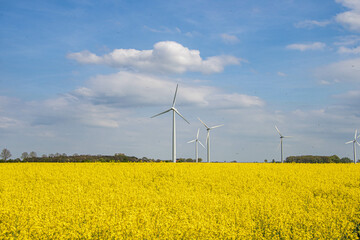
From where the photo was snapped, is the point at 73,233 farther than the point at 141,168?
No

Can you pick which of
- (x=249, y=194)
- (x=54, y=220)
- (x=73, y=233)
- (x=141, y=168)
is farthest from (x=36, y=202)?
(x=141, y=168)

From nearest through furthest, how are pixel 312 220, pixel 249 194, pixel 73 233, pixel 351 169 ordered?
pixel 73 233, pixel 312 220, pixel 249 194, pixel 351 169

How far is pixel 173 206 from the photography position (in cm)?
1343

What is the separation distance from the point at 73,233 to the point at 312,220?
863 cm

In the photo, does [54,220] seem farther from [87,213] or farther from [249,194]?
[249,194]

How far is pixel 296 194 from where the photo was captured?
18.3 meters

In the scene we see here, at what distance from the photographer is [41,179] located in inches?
869

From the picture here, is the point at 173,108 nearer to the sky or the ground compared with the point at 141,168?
nearer to the sky

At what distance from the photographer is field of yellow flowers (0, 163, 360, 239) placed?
979cm

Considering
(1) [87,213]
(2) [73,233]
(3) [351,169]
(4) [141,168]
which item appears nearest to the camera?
(2) [73,233]

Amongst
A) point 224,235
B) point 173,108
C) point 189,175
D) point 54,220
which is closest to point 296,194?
point 189,175

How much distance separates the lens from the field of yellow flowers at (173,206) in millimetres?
9789

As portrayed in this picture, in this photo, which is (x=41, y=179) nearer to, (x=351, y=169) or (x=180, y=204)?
(x=180, y=204)

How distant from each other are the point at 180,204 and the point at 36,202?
6.00 metres
